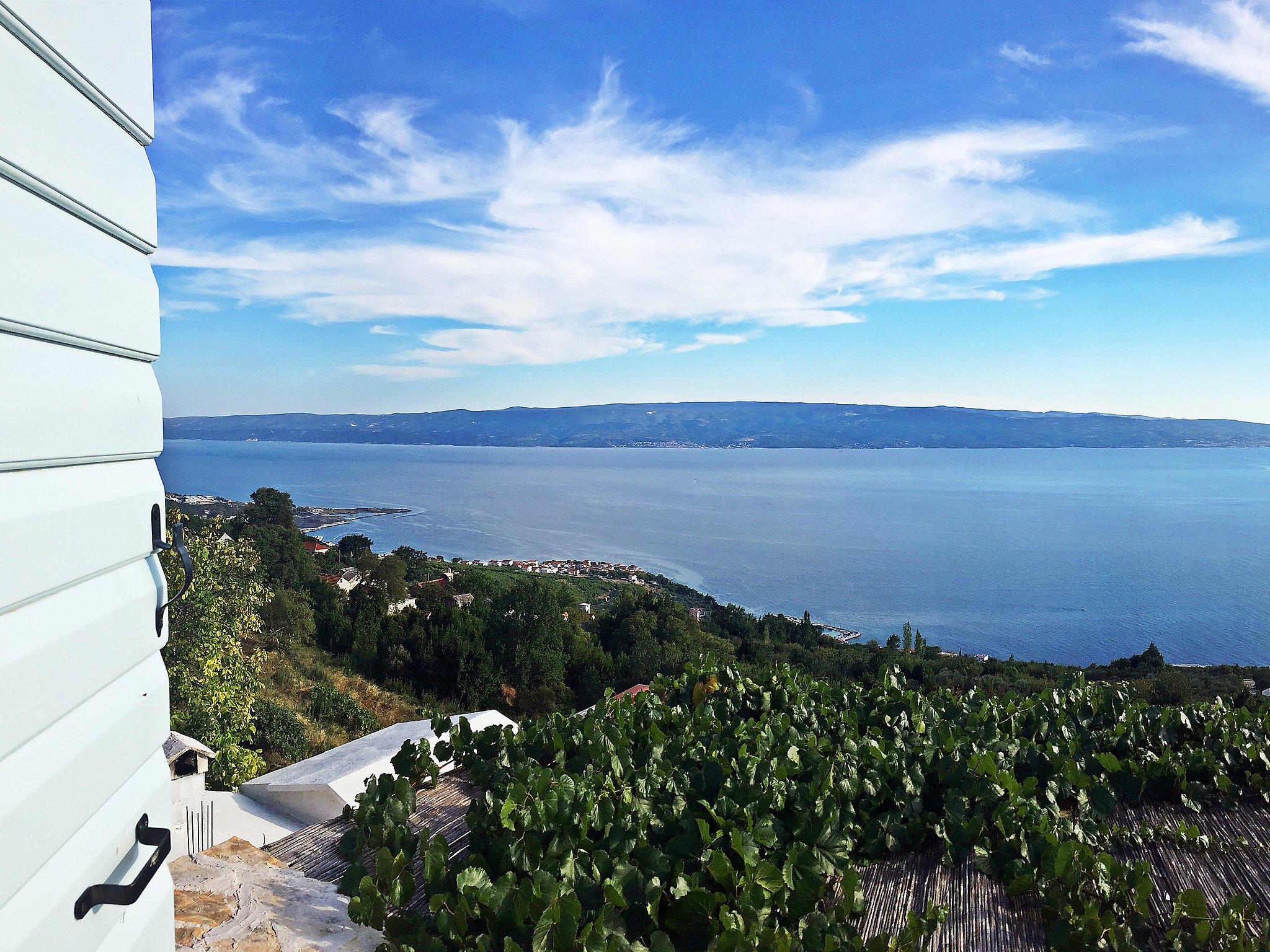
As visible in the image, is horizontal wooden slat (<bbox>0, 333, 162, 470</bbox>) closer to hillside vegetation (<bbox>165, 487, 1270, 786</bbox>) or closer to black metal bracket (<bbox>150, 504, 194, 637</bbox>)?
black metal bracket (<bbox>150, 504, 194, 637</bbox>)

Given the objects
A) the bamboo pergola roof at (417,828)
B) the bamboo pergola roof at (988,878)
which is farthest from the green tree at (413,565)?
the bamboo pergola roof at (988,878)

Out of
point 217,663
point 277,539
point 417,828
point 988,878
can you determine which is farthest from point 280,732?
point 277,539

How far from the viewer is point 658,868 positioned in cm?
230

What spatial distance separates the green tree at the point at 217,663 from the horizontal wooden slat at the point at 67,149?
25.8 feet

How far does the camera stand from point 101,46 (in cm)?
101

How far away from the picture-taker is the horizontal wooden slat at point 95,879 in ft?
2.76

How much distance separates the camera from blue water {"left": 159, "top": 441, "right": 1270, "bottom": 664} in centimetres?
4216

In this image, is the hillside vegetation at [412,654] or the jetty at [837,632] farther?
the jetty at [837,632]

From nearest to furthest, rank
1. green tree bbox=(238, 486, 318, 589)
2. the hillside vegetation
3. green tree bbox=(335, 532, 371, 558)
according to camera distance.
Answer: the hillside vegetation → green tree bbox=(238, 486, 318, 589) → green tree bbox=(335, 532, 371, 558)

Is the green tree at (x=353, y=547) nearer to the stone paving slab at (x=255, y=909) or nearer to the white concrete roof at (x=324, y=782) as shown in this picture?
the white concrete roof at (x=324, y=782)

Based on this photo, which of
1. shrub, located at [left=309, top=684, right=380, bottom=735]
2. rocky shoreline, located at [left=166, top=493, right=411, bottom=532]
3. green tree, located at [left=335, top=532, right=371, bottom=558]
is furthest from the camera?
rocky shoreline, located at [left=166, top=493, right=411, bottom=532]

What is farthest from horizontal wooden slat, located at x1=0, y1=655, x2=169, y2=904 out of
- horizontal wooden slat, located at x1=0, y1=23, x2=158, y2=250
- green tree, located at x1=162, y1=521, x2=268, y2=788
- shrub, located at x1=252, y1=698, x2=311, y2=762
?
shrub, located at x1=252, y1=698, x2=311, y2=762

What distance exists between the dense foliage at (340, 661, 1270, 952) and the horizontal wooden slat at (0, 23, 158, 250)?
168cm

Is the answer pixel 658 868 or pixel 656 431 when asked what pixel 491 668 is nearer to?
pixel 658 868
